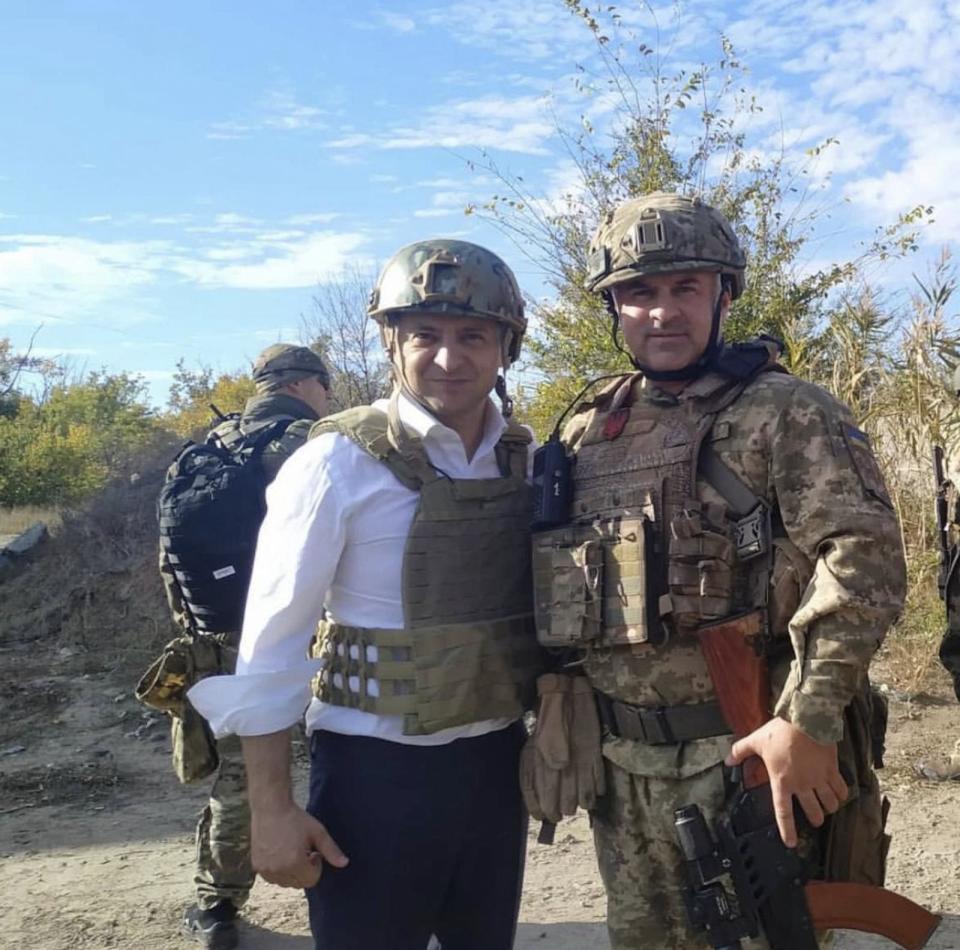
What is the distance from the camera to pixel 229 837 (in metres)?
3.52

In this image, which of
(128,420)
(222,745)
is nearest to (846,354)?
(222,745)

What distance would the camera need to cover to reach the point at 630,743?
2137 mm

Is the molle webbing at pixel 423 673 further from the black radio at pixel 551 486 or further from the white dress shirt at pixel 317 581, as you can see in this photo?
the black radio at pixel 551 486

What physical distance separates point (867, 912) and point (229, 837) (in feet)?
7.55

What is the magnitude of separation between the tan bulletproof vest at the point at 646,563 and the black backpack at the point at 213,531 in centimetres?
154

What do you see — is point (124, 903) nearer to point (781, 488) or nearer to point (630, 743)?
point (630, 743)

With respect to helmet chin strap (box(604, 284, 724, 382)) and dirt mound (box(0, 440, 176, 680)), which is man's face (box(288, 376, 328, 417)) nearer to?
helmet chin strap (box(604, 284, 724, 382))

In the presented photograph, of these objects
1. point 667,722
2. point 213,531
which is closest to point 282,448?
point 213,531

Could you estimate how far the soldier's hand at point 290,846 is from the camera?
183 centimetres

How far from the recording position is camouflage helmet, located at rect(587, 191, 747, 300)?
2.13 m

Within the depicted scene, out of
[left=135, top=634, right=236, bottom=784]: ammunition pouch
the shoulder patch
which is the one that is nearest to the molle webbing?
the shoulder patch

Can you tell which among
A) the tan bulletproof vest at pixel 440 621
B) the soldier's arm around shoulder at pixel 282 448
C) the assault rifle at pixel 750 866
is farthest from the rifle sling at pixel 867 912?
the soldier's arm around shoulder at pixel 282 448

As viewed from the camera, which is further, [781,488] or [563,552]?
[563,552]

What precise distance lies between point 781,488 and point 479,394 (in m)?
0.66
